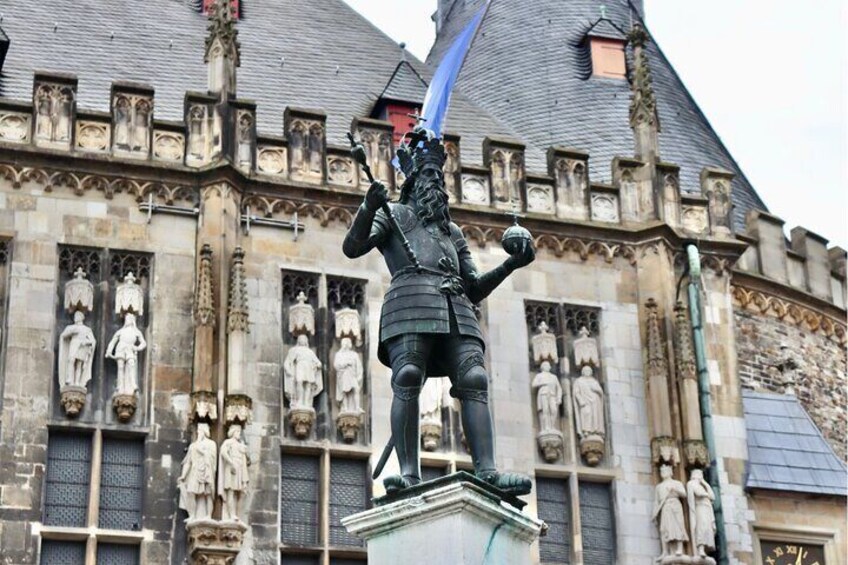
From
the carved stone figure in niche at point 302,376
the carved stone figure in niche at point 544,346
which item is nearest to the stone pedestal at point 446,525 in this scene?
the carved stone figure in niche at point 302,376

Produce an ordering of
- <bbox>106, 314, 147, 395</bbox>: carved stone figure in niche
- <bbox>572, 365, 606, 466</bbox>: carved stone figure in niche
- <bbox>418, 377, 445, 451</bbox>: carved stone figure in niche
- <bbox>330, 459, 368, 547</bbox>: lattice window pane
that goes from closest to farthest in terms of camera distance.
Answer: <bbox>106, 314, 147, 395</bbox>: carved stone figure in niche
<bbox>330, 459, 368, 547</bbox>: lattice window pane
<bbox>418, 377, 445, 451</bbox>: carved stone figure in niche
<bbox>572, 365, 606, 466</bbox>: carved stone figure in niche

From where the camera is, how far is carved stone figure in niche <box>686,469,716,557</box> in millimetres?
20406

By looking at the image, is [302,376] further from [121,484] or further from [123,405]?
[121,484]

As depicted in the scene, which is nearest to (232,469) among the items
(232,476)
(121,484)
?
(232,476)

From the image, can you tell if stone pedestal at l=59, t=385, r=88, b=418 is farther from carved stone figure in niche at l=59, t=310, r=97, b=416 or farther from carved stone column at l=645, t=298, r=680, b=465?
carved stone column at l=645, t=298, r=680, b=465

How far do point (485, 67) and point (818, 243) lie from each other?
5455 millimetres

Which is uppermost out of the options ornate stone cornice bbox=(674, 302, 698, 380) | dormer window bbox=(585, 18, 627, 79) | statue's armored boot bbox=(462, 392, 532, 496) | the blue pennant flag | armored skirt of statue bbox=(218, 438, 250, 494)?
dormer window bbox=(585, 18, 627, 79)

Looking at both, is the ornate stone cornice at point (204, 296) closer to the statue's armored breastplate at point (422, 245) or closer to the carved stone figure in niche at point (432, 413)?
the carved stone figure in niche at point (432, 413)

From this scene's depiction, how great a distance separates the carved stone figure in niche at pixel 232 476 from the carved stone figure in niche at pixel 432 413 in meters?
2.06

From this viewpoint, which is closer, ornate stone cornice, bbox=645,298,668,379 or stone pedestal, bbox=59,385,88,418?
stone pedestal, bbox=59,385,88,418

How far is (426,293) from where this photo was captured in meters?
10.7

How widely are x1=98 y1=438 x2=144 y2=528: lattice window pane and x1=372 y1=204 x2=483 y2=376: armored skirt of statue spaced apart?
8.78 meters

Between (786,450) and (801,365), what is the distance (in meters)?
2.14

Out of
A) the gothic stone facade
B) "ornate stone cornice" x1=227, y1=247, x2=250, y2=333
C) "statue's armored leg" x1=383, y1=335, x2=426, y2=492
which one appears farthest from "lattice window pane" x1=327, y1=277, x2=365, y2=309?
"statue's armored leg" x1=383, y1=335, x2=426, y2=492
